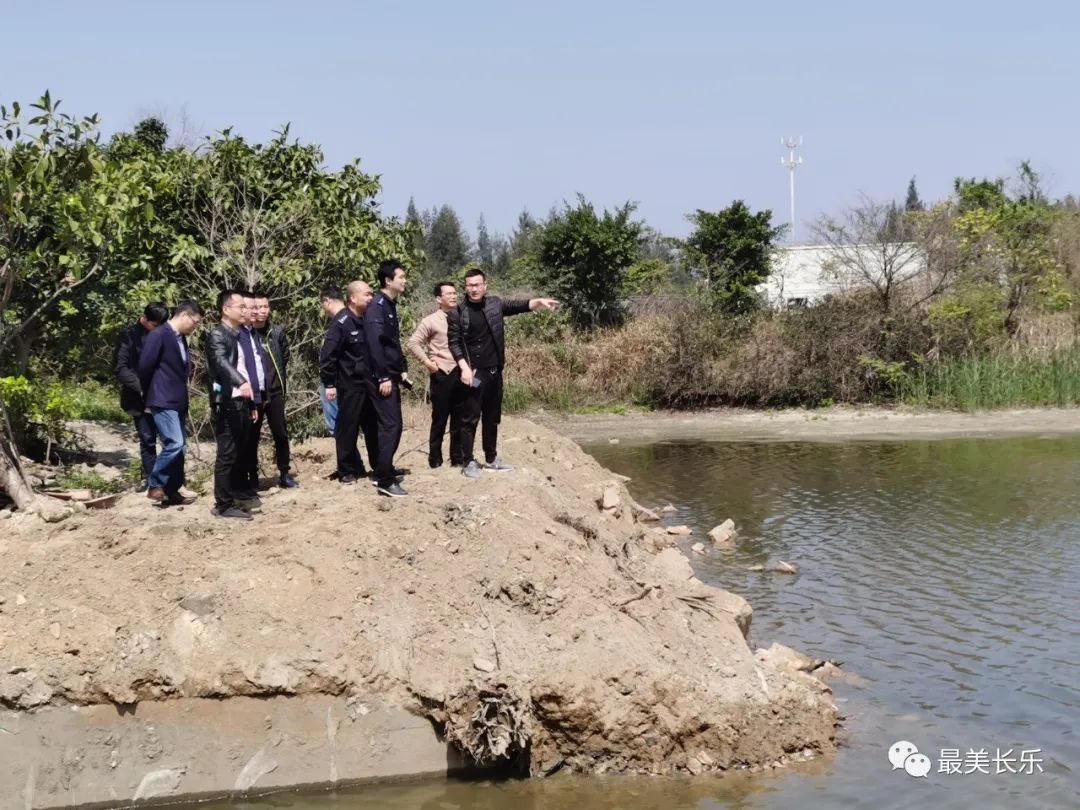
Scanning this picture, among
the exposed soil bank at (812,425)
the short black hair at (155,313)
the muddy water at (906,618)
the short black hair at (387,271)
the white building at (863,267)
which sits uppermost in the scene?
the white building at (863,267)

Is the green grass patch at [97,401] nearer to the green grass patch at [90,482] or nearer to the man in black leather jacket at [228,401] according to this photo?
the green grass patch at [90,482]

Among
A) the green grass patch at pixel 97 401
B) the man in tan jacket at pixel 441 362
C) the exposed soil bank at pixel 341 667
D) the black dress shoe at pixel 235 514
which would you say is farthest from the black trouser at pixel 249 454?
the green grass patch at pixel 97 401

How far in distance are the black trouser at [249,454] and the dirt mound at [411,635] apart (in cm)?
54

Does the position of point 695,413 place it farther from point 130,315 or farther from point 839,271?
point 130,315

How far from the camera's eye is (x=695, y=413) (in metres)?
23.6

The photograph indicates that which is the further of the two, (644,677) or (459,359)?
(459,359)

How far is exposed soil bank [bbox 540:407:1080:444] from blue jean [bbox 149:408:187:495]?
1318 centimetres

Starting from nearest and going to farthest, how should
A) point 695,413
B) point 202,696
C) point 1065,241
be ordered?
point 202,696
point 695,413
point 1065,241

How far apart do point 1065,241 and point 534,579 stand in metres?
23.9

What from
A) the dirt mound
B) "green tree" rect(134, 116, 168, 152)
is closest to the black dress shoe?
the dirt mound

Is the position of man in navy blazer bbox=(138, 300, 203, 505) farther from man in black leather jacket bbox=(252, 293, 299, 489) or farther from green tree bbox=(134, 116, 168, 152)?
green tree bbox=(134, 116, 168, 152)


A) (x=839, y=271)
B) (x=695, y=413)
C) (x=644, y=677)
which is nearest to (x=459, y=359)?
(x=644, y=677)

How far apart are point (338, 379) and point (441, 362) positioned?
2.58ft

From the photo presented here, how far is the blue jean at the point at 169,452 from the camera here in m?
7.85
